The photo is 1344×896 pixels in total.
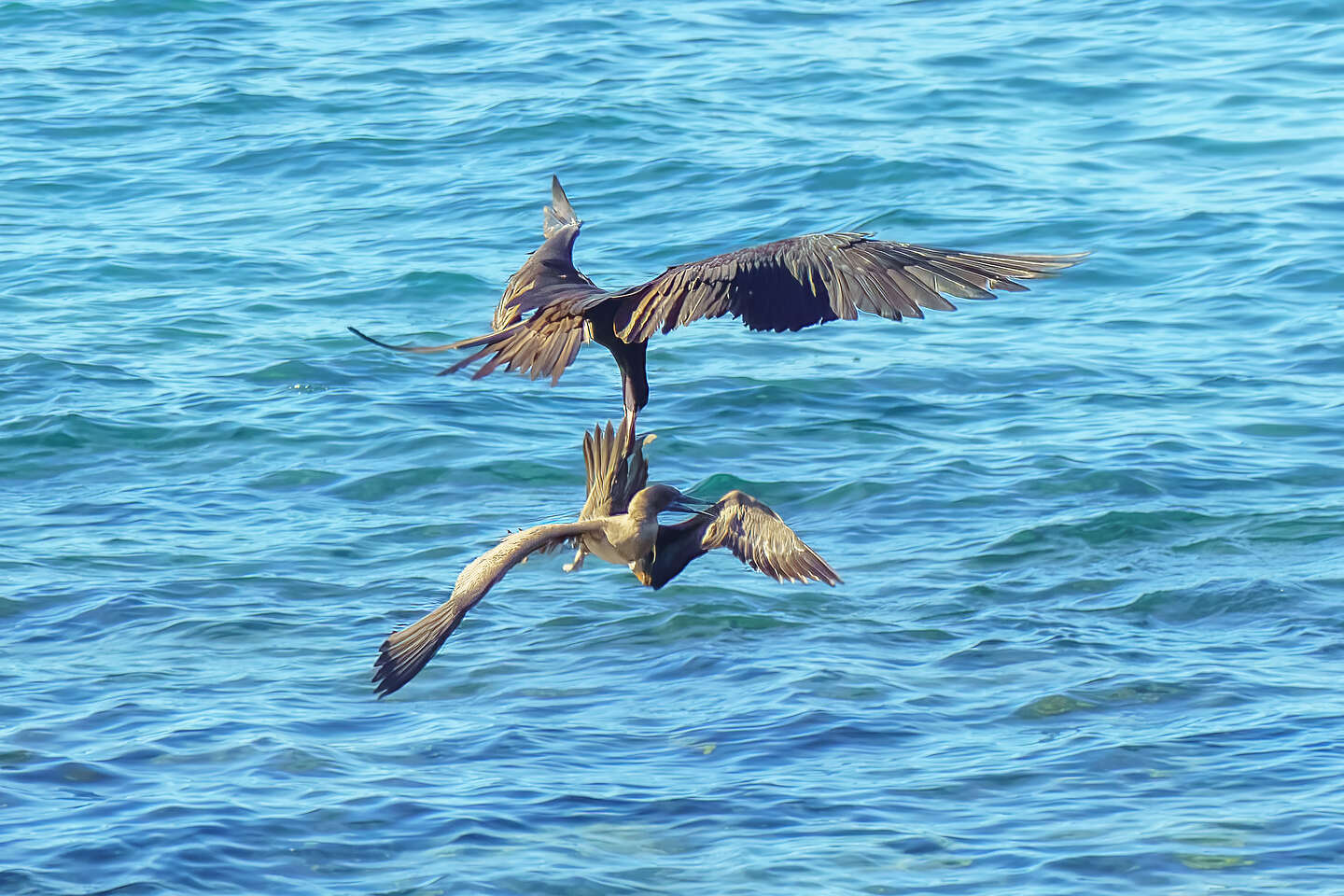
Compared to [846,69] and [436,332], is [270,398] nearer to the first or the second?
[436,332]

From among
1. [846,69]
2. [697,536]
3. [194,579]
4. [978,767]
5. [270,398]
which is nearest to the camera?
[697,536]

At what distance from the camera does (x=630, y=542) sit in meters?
5.61

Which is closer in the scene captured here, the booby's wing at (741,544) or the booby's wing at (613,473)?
the booby's wing at (741,544)

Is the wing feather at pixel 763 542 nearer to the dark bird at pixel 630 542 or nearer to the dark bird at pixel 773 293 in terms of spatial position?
the dark bird at pixel 630 542

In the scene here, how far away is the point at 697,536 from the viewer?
5781 mm

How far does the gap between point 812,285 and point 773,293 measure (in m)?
0.12

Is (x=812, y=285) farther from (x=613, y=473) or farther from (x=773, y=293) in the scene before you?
(x=613, y=473)

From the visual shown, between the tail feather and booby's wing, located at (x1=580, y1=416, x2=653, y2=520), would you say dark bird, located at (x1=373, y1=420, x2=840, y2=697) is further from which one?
the tail feather

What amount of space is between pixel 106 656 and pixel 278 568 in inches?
42.5

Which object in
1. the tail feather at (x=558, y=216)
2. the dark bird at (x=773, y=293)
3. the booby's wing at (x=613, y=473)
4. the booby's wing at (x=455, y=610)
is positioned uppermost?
the dark bird at (x=773, y=293)

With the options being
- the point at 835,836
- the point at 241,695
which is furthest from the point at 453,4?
the point at 835,836

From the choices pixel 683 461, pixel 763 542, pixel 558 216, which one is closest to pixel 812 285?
pixel 763 542

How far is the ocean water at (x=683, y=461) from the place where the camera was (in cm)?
674

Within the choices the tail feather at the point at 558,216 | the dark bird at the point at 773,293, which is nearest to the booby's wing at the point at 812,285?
the dark bird at the point at 773,293
